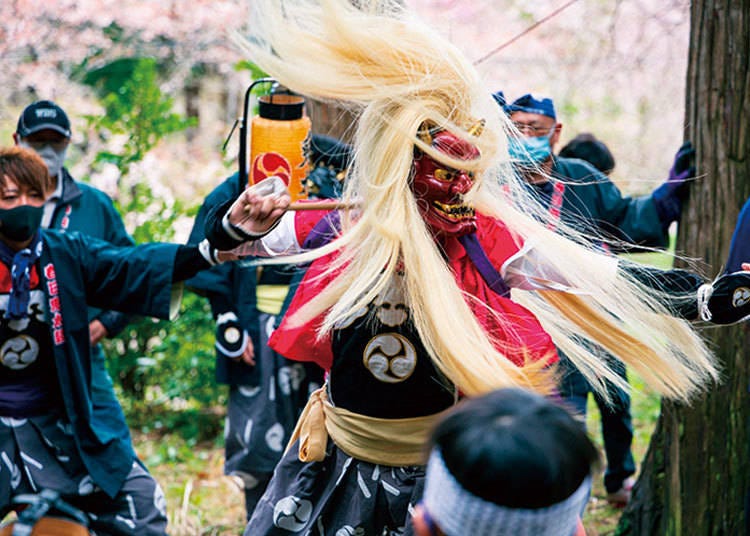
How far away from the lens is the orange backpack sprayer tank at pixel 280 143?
362cm

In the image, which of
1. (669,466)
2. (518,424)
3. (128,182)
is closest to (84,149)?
(128,182)

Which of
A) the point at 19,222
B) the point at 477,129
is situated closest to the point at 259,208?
the point at 477,129

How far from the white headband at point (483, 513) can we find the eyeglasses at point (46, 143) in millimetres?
3656

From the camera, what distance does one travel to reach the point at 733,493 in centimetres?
410

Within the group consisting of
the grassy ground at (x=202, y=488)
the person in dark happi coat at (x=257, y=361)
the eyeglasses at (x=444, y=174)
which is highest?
the eyeglasses at (x=444, y=174)

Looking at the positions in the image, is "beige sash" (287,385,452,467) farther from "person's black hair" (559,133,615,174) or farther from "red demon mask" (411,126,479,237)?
"person's black hair" (559,133,615,174)

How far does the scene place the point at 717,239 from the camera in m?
4.05

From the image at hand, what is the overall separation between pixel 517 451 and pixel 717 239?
8.79 feet

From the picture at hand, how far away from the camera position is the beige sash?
2.98 meters

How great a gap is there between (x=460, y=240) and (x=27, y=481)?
1.92m

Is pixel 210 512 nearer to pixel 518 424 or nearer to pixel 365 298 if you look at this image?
pixel 365 298

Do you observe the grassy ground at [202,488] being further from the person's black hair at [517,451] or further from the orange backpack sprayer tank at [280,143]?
the person's black hair at [517,451]

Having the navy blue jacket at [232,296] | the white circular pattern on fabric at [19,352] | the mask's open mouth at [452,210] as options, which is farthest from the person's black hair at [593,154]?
the white circular pattern on fabric at [19,352]

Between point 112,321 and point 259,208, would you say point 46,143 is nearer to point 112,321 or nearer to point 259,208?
point 112,321
